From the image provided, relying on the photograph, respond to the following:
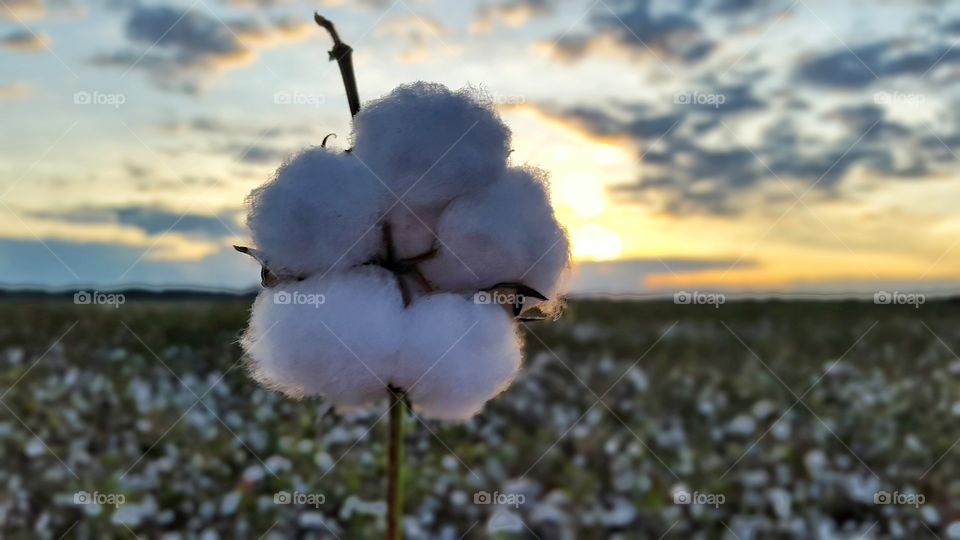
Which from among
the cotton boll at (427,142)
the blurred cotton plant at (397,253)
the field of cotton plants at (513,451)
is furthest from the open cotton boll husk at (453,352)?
the field of cotton plants at (513,451)

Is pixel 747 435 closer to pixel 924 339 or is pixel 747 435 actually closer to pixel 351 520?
pixel 351 520

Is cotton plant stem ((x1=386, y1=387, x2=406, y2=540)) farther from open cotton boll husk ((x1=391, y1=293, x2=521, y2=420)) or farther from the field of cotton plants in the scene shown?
the field of cotton plants

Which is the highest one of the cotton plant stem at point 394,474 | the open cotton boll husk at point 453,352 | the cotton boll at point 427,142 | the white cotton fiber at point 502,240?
the cotton boll at point 427,142

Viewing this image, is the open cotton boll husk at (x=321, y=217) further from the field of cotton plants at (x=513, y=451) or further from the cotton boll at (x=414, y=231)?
the field of cotton plants at (x=513, y=451)

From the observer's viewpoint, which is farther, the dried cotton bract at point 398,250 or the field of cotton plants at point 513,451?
the field of cotton plants at point 513,451

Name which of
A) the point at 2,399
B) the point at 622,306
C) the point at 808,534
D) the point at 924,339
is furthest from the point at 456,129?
the point at 622,306

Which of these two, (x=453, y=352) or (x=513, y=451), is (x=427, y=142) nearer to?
(x=453, y=352)

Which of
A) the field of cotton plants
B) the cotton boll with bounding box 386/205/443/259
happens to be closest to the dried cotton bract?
the cotton boll with bounding box 386/205/443/259

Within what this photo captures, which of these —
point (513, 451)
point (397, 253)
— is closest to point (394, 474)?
point (397, 253)
